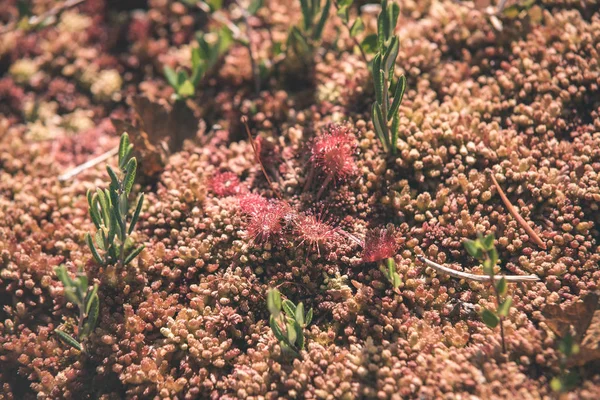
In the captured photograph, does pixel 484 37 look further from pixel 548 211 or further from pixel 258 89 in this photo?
pixel 258 89

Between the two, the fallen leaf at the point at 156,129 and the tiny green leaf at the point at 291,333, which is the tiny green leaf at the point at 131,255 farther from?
the tiny green leaf at the point at 291,333

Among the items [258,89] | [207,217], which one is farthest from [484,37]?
[207,217]

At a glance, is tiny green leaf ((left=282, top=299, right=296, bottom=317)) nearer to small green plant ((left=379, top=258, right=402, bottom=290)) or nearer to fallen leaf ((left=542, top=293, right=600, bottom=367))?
small green plant ((left=379, top=258, right=402, bottom=290))

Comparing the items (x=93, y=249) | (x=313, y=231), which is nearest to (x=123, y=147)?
(x=93, y=249)

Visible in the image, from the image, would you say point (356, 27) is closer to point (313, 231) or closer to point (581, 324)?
point (313, 231)

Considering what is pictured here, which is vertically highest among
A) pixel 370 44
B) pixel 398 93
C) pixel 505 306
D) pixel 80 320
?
pixel 370 44

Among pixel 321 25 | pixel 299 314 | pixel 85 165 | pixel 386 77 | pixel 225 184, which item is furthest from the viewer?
pixel 85 165

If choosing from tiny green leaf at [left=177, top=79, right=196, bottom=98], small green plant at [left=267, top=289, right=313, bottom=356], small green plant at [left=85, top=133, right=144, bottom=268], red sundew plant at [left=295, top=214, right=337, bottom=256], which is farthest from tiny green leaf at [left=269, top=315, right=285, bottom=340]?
tiny green leaf at [left=177, top=79, right=196, bottom=98]
